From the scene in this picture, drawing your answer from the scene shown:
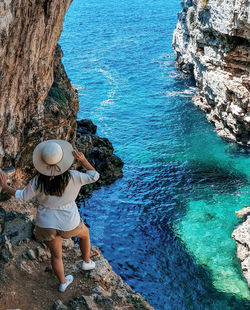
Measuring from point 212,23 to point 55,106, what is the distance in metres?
17.6

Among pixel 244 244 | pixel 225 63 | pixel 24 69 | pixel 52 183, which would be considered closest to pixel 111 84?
pixel 225 63

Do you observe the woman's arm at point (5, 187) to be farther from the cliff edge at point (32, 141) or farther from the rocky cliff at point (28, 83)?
the rocky cliff at point (28, 83)

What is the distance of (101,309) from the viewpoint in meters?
9.42

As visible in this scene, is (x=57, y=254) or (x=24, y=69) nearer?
(x=57, y=254)

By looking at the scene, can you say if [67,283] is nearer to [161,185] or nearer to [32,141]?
[32,141]

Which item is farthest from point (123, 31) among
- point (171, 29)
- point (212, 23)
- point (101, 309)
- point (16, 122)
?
point (101, 309)

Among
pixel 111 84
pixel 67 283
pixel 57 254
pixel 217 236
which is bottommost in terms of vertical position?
pixel 217 236

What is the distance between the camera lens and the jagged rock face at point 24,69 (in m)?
12.8

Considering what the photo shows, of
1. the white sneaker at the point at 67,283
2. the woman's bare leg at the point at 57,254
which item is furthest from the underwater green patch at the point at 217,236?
the woman's bare leg at the point at 57,254

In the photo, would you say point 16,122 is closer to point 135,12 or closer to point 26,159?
point 26,159

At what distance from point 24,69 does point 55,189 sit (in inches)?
304

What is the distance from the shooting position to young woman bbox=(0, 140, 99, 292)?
7824 mm

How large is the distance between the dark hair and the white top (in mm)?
80

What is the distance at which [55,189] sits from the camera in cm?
806
